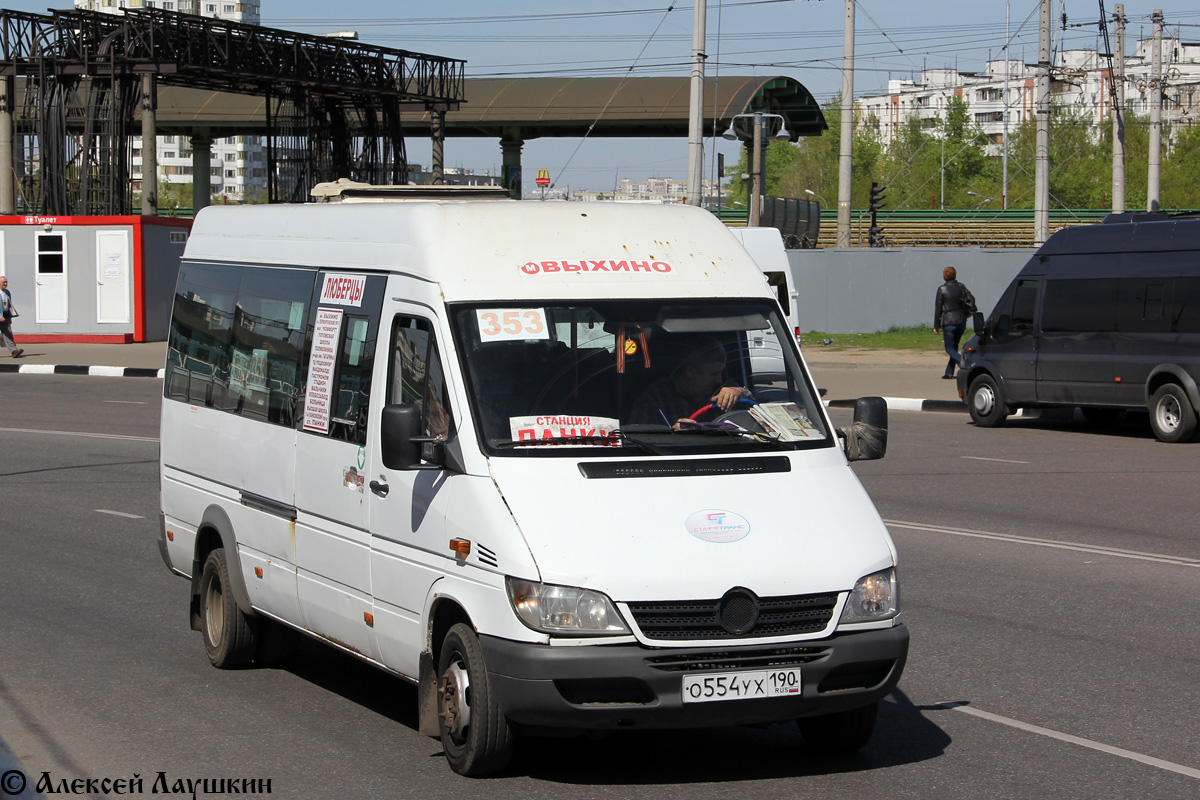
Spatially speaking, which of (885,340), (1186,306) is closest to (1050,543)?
(1186,306)

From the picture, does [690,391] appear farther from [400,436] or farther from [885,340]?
[885,340]

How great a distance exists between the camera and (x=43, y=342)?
1391 inches

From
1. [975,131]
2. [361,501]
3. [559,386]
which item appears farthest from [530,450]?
[975,131]

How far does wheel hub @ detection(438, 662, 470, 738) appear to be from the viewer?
216 inches

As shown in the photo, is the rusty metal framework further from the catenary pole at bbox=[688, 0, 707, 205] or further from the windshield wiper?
the windshield wiper


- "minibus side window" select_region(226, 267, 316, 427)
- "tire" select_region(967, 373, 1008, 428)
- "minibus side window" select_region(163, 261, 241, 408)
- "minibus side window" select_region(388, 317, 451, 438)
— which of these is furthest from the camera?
"tire" select_region(967, 373, 1008, 428)

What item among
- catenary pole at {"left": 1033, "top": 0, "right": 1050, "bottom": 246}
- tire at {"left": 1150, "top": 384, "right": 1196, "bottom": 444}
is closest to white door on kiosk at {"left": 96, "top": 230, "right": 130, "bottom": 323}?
catenary pole at {"left": 1033, "top": 0, "right": 1050, "bottom": 246}

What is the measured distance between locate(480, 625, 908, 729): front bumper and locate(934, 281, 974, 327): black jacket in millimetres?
20186

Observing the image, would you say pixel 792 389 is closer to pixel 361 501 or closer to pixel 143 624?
pixel 361 501

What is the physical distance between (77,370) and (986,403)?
18.0m

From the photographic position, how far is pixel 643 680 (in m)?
5.09

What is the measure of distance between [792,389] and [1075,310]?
13.7 m

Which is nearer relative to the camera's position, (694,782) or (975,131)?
(694,782)

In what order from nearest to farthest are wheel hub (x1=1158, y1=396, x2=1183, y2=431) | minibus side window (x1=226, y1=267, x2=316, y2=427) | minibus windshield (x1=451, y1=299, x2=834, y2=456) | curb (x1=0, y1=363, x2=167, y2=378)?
minibus windshield (x1=451, y1=299, x2=834, y2=456)
minibus side window (x1=226, y1=267, x2=316, y2=427)
wheel hub (x1=1158, y1=396, x2=1183, y2=431)
curb (x1=0, y1=363, x2=167, y2=378)
